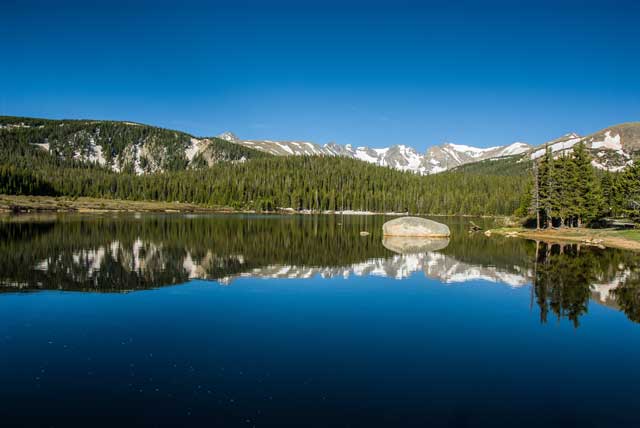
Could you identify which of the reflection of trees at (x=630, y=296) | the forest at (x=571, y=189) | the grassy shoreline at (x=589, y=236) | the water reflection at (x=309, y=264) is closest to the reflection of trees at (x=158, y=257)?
the water reflection at (x=309, y=264)

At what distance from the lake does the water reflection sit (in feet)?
1.00

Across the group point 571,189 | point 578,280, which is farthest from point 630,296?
point 571,189

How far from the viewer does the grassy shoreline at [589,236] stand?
175 ft

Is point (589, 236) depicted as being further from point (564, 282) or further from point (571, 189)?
point (564, 282)

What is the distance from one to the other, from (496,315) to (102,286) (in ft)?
66.3

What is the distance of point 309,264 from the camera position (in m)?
36.2

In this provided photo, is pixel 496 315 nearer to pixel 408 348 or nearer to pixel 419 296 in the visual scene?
pixel 419 296

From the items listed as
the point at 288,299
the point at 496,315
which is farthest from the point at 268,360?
the point at 496,315

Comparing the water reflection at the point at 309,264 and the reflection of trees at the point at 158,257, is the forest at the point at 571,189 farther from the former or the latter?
the reflection of trees at the point at 158,257

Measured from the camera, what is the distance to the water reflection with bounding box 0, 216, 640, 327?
25.5 meters

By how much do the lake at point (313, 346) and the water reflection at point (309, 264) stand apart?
1.00 ft

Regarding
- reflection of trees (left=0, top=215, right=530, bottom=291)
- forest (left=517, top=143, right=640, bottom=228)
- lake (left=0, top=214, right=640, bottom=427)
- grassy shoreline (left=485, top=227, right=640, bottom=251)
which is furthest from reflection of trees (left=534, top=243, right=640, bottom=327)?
forest (left=517, top=143, right=640, bottom=228)

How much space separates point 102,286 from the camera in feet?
83.0

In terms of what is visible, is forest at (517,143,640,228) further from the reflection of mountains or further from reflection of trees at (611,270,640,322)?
reflection of trees at (611,270,640,322)
